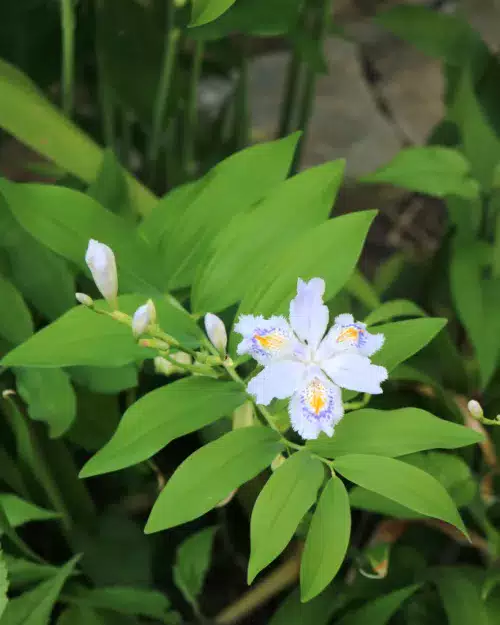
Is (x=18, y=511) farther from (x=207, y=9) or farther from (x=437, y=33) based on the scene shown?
(x=437, y=33)

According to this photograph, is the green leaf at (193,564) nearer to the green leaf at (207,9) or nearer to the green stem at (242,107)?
the green leaf at (207,9)

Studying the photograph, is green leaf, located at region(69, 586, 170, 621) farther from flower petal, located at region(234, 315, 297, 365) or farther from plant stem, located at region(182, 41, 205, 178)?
plant stem, located at region(182, 41, 205, 178)

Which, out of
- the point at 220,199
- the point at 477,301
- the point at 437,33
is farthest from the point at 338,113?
the point at 220,199

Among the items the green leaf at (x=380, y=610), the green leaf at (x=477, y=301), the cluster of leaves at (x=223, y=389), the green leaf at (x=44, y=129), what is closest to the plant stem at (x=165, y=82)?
the cluster of leaves at (x=223, y=389)

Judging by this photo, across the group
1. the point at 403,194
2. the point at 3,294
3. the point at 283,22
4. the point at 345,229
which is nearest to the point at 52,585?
the point at 3,294

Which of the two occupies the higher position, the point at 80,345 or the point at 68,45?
the point at 68,45

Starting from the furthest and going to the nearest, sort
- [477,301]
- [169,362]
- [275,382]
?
[477,301] → [169,362] → [275,382]
